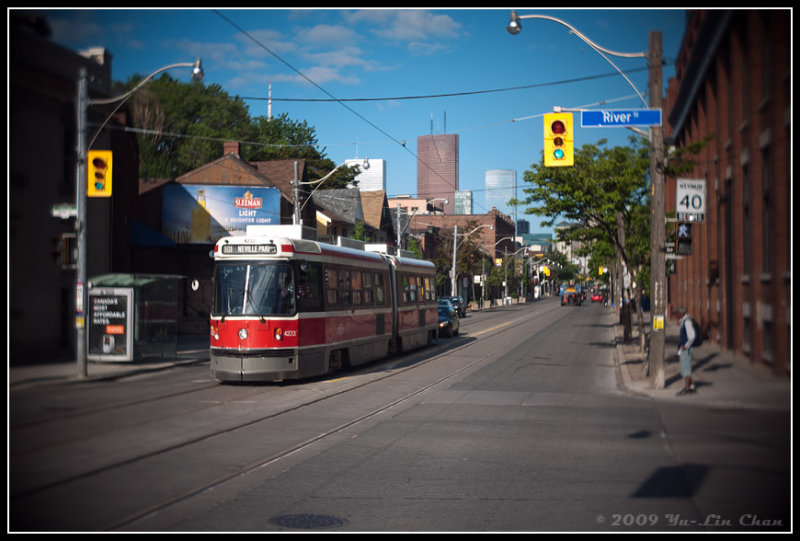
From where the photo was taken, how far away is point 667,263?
16797mm

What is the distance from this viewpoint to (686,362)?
7.52 metres

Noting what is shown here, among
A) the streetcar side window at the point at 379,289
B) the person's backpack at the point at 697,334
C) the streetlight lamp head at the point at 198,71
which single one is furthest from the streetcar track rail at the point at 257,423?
the person's backpack at the point at 697,334

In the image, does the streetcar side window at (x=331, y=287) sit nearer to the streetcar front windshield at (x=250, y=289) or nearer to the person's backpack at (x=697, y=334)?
the streetcar front windshield at (x=250, y=289)

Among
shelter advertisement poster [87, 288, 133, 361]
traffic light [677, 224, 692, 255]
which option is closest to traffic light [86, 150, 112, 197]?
shelter advertisement poster [87, 288, 133, 361]

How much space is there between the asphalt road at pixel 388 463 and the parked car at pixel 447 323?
21217 mm

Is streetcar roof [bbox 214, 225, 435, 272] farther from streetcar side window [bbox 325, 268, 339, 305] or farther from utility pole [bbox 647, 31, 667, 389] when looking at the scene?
utility pole [bbox 647, 31, 667, 389]

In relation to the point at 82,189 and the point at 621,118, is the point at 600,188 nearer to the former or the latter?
the point at 621,118

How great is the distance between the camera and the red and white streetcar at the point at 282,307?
15.8m

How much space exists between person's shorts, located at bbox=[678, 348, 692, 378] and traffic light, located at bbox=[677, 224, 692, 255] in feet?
4.22

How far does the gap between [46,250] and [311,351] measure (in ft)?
42.4

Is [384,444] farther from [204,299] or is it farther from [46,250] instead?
[204,299]

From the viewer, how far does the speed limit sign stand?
664 centimetres

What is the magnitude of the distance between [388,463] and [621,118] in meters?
7.81

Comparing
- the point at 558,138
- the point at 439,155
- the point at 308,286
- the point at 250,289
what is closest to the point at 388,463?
the point at 250,289
